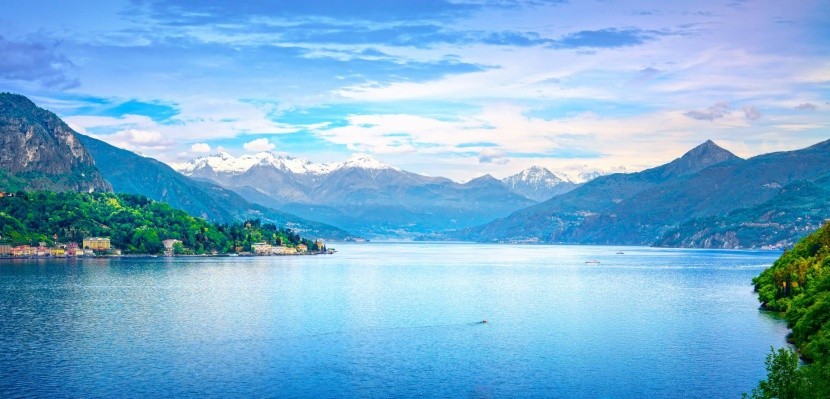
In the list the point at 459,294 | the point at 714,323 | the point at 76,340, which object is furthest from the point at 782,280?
the point at 76,340

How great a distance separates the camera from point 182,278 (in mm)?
184000

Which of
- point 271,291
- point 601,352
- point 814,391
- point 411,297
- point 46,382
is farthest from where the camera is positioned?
point 271,291

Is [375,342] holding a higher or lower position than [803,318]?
lower

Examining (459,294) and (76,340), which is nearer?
(76,340)

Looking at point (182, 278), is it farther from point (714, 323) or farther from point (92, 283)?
point (714, 323)

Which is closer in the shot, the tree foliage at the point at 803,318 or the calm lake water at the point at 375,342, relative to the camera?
the tree foliage at the point at 803,318

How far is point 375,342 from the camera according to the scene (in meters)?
92.2

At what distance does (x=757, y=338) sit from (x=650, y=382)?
2922 cm

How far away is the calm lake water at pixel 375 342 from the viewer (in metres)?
69.6

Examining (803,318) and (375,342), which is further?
(375,342)

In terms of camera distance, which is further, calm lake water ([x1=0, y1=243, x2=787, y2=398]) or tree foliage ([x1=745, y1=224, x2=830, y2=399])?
calm lake water ([x1=0, y1=243, x2=787, y2=398])

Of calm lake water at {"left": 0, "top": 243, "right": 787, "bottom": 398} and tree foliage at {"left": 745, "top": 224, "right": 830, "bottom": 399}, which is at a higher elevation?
tree foliage at {"left": 745, "top": 224, "right": 830, "bottom": 399}

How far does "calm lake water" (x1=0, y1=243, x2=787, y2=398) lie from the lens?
69.6 metres

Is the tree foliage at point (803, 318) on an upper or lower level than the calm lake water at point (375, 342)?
upper
